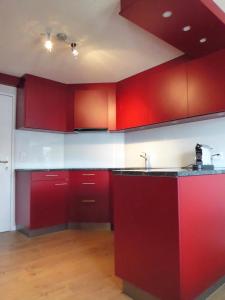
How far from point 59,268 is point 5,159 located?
6.72 ft

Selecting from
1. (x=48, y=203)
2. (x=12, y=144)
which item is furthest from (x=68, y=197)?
(x=12, y=144)

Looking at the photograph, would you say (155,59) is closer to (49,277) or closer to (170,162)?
(170,162)

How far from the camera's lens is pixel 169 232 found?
1.51 meters

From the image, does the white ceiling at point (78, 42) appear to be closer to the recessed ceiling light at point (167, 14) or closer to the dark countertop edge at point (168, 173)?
the recessed ceiling light at point (167, 14)

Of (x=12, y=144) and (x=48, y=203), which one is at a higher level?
(x=12, y=144)

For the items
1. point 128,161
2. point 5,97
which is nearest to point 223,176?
point 128,161

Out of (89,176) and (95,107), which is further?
(95,107)

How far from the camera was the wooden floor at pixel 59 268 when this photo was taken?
1.81 metres

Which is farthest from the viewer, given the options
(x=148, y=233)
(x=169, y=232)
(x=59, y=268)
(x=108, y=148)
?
(x=108, y=148)

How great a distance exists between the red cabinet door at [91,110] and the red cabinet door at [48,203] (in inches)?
40.5

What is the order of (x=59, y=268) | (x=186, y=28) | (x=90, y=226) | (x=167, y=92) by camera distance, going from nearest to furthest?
(x=186, y=28) < (x=59, y=268) < (x=167, y=92) < (x=90, y=226)

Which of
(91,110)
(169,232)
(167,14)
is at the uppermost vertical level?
(167,14)

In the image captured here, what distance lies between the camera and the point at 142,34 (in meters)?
2.41

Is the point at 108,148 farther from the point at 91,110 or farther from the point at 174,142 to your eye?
the point at 174,142
